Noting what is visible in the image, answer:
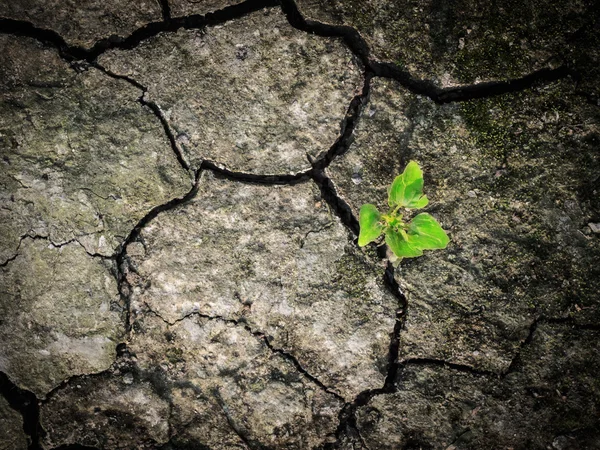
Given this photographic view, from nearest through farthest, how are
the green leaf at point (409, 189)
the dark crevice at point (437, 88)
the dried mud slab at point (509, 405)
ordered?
the green leaf at point (409, 189) < the dried mud slab at point (509, 405) < the dark crevice at point (437, 88)

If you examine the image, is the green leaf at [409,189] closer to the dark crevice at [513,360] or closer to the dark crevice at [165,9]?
the dark crevice at [513,360]

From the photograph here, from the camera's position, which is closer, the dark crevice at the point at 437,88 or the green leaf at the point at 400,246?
the green leaf at the point at 400,246

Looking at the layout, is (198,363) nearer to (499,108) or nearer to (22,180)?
(22,180)

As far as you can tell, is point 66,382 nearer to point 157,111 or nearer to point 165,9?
point 157,111

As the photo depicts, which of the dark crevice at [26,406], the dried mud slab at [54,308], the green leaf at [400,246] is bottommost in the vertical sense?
the dark crevice at [26,406]

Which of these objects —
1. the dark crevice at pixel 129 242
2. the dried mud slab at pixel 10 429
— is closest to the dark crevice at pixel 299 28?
the dark crevice at pixel 129 242

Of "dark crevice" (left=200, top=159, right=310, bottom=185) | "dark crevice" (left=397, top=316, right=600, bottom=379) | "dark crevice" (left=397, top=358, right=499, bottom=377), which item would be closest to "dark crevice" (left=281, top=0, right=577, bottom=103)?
"dark crevice" (left=200, top=159, right=310, bottom=185)

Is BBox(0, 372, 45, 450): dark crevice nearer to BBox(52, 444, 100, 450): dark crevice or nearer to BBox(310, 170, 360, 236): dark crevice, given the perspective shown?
BBox(52, 444, 100, 450): dark crevice

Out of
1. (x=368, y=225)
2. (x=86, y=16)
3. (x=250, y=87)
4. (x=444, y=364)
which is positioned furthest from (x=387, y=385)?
(x=86, y=16)
